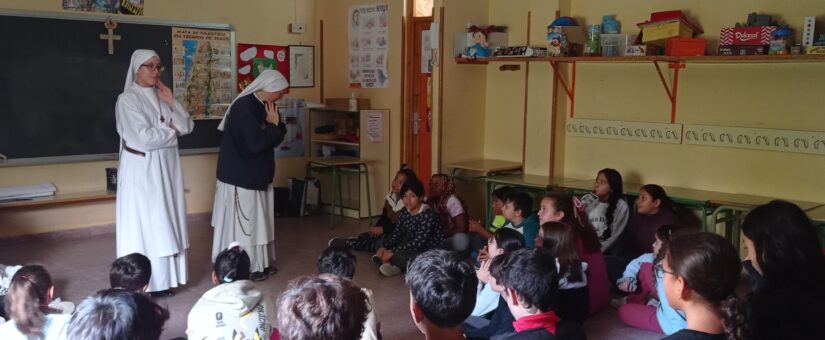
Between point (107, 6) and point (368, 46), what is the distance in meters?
2.35

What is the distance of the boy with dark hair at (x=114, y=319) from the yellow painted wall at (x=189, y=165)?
431cm

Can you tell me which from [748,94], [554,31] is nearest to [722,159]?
[748,94]

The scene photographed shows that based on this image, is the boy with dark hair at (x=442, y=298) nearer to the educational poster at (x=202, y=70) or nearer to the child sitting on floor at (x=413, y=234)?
the child sitting on floor at (x=413, y=234)

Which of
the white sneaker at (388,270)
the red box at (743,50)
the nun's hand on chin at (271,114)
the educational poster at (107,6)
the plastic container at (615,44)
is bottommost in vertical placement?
the white sneaker at (388,270)

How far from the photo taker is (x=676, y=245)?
7.16 feet

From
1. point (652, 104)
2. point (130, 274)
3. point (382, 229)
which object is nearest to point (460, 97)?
point (382, 229)

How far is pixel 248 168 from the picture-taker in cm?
483

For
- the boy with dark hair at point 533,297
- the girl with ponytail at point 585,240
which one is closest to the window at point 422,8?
the girl with ponytail at point 585,240

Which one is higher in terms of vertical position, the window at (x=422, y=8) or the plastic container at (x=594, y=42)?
the window at (x=422, y=8)

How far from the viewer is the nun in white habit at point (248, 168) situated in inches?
189

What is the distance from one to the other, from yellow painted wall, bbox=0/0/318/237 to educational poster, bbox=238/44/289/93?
0.07 m

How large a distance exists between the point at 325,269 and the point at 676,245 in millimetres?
1572

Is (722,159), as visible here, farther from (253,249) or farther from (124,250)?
→ (124,250)

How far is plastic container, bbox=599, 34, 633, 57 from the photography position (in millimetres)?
5523
